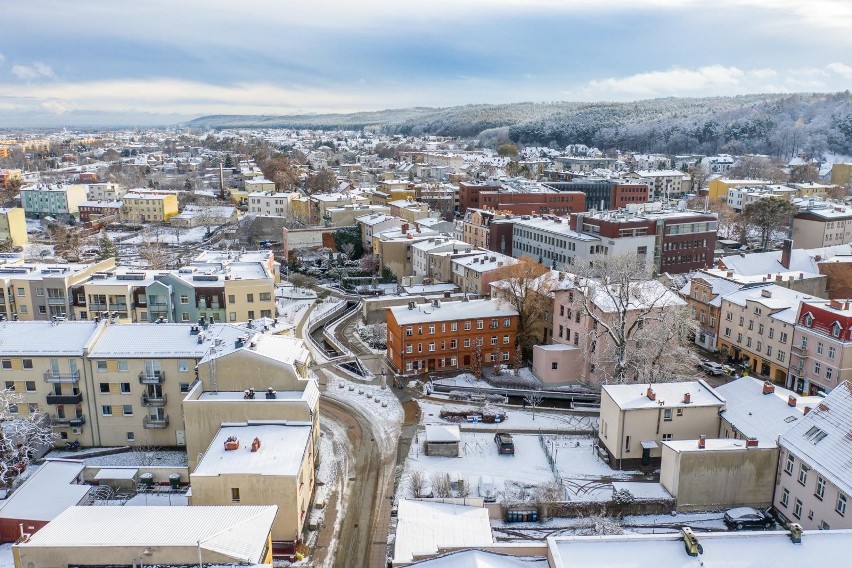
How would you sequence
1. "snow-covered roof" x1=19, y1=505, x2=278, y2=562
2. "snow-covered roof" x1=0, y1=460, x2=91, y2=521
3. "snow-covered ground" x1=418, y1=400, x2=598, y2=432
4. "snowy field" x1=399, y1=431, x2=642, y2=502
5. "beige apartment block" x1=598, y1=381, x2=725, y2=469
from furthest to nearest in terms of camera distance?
"snow-covered ground" x1=418, y1=400, x2=598, y2=432, "beige apartment block" x1=598, y1=381, x2=725, y2=469, "snowy field" x1=399, y1=431, x2=642, y2=502, "snow-covered roof" x1=0, y1=460, x2=91, y2=521, "snow-covered roof" x1=19, y1=505, x2=278, y2=562

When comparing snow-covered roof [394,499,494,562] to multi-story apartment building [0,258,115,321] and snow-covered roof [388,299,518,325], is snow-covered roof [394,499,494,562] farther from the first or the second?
multi-story apartment building [0,258,115,321]

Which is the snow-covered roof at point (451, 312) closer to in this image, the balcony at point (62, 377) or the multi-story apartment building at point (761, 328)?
the multi-story apartment building at point (761, 328)

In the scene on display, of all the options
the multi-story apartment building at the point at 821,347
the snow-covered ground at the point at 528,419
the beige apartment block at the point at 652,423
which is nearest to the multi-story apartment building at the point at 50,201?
the snow-covered ground at the point at 528,419

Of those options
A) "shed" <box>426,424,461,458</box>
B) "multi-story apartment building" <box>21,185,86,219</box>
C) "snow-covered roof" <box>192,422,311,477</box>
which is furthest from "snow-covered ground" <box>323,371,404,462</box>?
"multi-story apartment building" <box>21,185,86,219</box>

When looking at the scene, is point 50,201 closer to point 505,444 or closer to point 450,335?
point 450,335

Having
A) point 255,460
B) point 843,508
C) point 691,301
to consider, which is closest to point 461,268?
point 691,301
